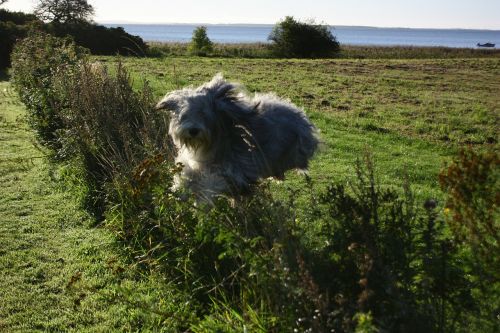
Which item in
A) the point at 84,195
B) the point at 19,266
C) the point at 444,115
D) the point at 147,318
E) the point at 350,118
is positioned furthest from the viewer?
the point at 444,115

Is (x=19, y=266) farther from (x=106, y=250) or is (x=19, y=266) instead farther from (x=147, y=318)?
(x=147, y=318)

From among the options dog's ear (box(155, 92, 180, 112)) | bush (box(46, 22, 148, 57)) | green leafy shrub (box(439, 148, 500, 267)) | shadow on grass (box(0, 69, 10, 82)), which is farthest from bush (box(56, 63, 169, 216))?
→ bush (box(46, 22, 148, 57))

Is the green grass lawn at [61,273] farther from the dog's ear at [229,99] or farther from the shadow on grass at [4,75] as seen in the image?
the shadow on grass at [4,75]

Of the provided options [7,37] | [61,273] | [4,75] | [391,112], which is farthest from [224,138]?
[7,37]

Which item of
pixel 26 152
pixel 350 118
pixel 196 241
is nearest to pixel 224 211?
pixel 196 241

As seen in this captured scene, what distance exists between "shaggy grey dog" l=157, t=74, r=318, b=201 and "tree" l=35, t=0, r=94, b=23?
42.9 m

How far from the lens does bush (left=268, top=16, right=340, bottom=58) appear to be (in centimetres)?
4978

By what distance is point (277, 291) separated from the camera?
10.5ft

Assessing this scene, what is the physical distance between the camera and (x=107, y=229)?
6023mm

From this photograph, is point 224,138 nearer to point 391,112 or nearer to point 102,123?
point 102,123

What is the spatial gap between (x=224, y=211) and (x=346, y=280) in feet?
4.60

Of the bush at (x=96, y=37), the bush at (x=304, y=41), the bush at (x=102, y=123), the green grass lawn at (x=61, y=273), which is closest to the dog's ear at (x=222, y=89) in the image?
the bush at (x=102, y=123)

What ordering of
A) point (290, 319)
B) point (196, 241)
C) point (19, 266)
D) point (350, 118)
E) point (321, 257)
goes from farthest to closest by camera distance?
1. point (350, 118)
2. point (19, 266)
3. point (196, 241)
4. point (321, 257)
5. point (290, 319)

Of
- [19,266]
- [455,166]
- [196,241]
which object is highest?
[455,166]
